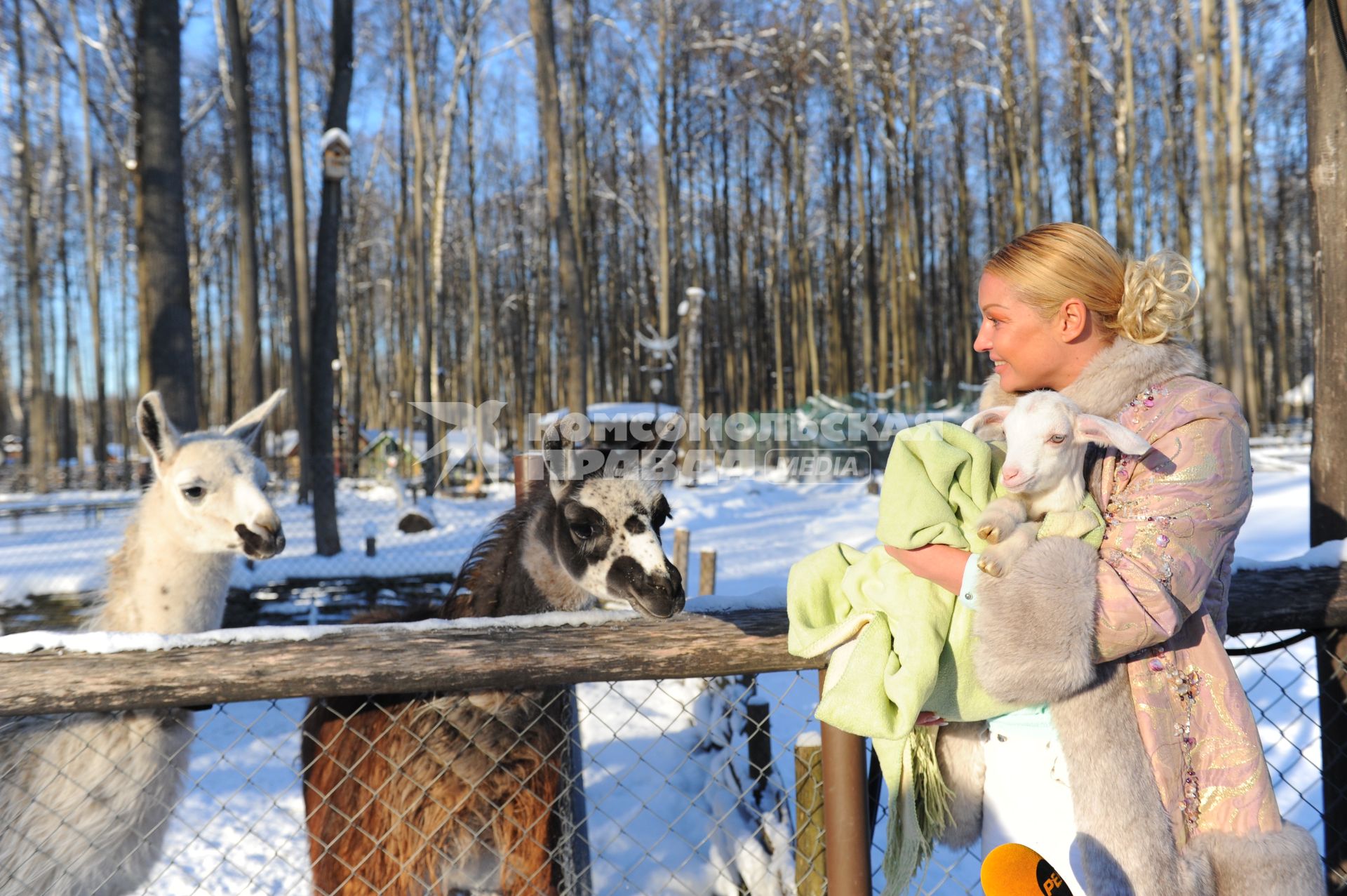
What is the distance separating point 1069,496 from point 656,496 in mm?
1452

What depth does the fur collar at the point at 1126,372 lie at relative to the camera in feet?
5.04

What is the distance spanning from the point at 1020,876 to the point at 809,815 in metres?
1.41

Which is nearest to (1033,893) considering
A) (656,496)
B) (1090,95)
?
(656,496)

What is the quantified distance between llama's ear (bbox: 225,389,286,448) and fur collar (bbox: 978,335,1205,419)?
9.10ft

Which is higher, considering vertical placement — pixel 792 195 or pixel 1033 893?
pixel 792 195

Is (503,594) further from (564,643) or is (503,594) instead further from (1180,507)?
(1180,507)

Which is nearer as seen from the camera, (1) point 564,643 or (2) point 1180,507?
(2) point 1180,507

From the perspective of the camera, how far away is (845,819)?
1.87 m

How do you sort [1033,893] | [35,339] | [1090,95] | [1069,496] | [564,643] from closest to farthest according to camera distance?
[1033,893], [1069,496], [564,643], [35,339], [1090,95]

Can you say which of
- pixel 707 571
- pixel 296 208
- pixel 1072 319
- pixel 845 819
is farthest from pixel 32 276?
pixel 1072 319

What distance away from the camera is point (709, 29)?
22531 millimetres

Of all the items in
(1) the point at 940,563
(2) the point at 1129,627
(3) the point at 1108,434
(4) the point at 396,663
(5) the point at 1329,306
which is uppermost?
(5) the point at 1329,306

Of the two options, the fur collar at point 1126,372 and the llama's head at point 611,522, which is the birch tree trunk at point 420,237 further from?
the fur collar at point 1126,372

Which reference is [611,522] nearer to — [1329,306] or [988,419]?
[988,419]
